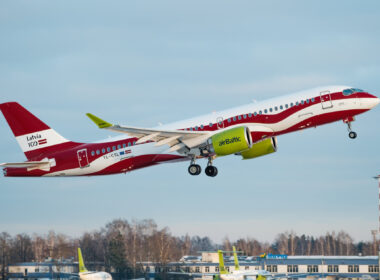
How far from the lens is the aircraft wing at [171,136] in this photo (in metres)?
59.8

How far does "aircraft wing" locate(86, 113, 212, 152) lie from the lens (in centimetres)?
5984

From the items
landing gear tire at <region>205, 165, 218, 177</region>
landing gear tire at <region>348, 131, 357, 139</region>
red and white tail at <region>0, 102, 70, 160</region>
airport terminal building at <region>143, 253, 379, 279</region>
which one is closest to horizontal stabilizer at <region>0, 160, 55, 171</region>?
red and white tail at <region>0, 102, 70, 160</region>

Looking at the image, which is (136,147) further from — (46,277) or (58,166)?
(46,277)

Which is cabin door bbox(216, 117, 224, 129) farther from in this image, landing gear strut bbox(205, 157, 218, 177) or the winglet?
the winglet

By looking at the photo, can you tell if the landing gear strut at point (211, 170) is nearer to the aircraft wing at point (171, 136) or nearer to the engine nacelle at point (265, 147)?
the aircraft wing at point (171, 136)

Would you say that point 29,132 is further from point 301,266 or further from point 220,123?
point 301,266

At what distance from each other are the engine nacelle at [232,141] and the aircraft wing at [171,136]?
1.91 m

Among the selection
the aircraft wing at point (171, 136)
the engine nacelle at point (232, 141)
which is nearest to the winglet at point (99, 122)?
the aircraft wing at point (171, 136)

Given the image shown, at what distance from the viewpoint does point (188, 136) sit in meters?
61.7

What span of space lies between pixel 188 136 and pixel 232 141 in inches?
171

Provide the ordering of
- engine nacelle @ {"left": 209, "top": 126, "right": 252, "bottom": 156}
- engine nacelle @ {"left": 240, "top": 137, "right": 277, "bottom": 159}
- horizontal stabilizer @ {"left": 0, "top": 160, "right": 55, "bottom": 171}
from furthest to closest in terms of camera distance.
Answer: engine nacelle @ {"left": 240, "top": 137, "right": 277, "bottom": 159}
horizontal stabilizer @ {"left": 0, "top": 160, "right": 55, "bottom": 171}
engine nacelle @ {"left": 209, "top": 126, "right": 252, "bottom": 156}

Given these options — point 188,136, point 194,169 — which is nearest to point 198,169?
point 194,169

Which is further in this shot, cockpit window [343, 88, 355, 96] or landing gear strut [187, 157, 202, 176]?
landing gear strut [187, 157, 202, 176]

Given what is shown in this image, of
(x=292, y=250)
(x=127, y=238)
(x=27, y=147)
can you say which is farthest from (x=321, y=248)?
(x=27, y=147)
